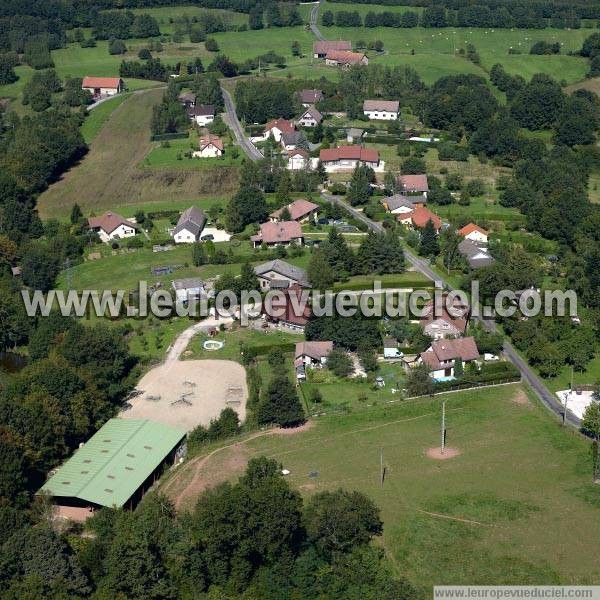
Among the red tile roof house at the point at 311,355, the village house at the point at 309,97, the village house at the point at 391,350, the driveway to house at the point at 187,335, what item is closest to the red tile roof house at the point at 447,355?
the village house at the point at 391,350

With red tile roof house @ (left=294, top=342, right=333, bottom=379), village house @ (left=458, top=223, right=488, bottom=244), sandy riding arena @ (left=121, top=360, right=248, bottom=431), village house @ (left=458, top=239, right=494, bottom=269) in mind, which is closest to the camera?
sandy riding arena @ (left=121, top=360, right=248, bottom=431)

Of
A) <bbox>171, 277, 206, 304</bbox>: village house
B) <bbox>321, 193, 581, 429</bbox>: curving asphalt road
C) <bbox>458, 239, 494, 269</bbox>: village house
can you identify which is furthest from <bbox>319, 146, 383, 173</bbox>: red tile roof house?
<bbox>171, 277, 206, 304</bbox>: village house

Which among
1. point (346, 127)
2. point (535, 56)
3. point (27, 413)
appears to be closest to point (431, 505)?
point (27, 413)

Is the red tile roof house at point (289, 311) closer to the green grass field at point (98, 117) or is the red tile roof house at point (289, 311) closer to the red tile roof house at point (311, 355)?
the red tile roof house at point (311, 355)

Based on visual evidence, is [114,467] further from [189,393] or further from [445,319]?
[445,319]

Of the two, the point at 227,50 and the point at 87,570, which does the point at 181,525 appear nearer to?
the point at 87,570

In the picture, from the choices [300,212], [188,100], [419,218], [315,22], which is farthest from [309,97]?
[315,22]

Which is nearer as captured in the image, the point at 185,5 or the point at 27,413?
the point at 27,413

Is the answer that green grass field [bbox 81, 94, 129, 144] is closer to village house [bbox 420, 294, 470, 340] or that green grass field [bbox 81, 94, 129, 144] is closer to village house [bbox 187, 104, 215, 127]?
village house [bbox 187, 104, 215, 127]
